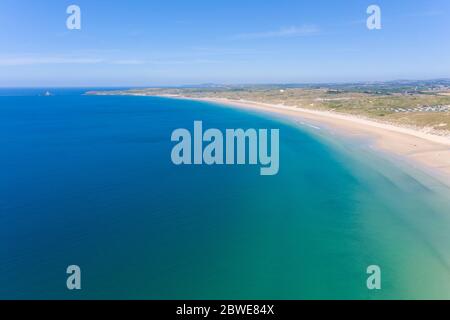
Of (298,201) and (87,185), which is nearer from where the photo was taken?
(298,201)

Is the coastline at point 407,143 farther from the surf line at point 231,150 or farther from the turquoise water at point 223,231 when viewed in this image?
the surf line at point 231,150

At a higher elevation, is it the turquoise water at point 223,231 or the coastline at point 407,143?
the coastline at point 407,143

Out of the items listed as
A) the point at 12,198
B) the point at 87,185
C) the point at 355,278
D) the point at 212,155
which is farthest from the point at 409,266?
the point at 212,155

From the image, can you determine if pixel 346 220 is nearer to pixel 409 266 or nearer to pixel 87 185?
pixel 409 266

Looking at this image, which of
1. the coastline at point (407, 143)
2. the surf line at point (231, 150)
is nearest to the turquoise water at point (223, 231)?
the coastline at point (407, 143)

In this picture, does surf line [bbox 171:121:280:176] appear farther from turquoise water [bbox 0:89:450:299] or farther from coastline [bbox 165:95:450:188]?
coastline [bbox 165:95:450:188]
